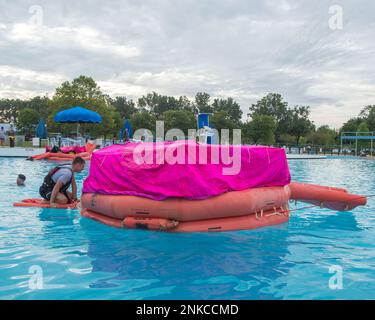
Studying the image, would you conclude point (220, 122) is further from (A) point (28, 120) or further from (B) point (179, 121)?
(A) point (28, 120)

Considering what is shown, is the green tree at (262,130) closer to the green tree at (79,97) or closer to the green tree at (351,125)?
the green tree at (351,125)

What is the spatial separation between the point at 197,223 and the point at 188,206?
333mm

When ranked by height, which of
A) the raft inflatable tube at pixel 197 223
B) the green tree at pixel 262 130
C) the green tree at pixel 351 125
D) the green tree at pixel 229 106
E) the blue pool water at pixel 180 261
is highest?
the green tree at pixel 229 106

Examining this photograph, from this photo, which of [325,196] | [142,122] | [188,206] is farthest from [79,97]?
[188,206]

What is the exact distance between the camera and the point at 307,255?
5051 mm

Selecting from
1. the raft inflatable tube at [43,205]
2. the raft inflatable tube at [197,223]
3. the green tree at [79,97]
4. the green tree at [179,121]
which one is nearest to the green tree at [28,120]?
the green tree at [179,121]

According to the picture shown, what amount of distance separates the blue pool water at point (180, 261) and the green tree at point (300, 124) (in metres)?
61.5

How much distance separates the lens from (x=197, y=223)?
5988 mm

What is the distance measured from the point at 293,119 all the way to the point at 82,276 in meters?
68.6

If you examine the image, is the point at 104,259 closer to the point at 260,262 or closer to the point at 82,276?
the point at 82,276

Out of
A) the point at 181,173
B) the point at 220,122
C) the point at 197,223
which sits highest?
the point at 220,122

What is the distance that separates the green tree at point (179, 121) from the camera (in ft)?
181
